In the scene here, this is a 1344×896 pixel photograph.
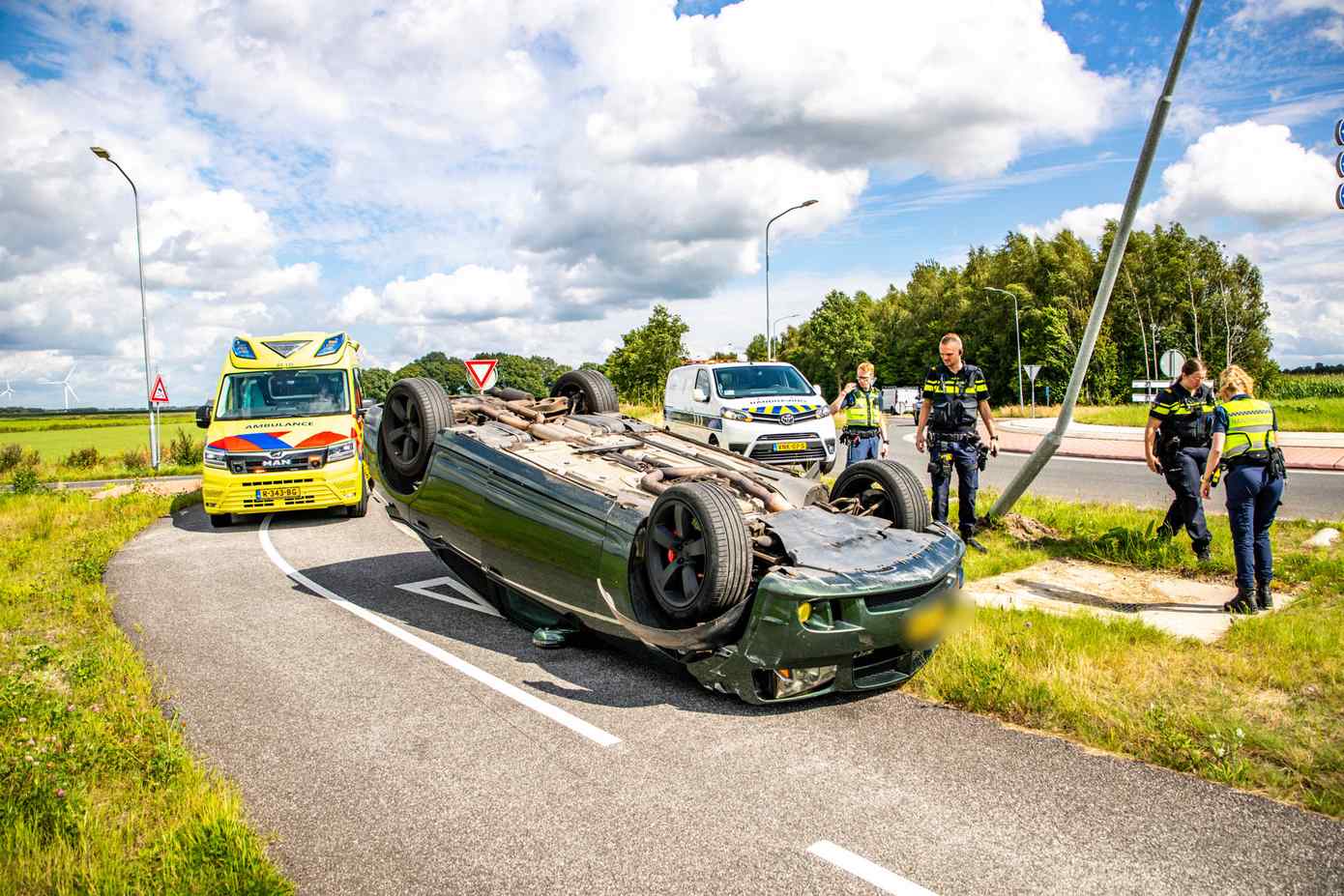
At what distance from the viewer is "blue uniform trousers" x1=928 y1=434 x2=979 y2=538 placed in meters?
7.92

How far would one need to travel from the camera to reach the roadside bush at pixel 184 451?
1017 inches

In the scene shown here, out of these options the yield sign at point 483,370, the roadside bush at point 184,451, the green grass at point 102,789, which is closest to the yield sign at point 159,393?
the roadside bush at point 184,451

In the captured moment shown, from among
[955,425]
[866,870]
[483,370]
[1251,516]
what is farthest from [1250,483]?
[483,370]

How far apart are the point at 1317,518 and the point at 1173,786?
7884 millimetres

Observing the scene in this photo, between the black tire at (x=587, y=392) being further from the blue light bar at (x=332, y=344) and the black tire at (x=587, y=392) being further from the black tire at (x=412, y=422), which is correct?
the blue light bar at (x=332, y=344)

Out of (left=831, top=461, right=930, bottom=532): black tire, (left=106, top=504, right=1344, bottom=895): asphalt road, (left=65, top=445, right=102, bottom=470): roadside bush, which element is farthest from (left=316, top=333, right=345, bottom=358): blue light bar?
(left=65, top=445, right=102, bottom=470): roadside bush

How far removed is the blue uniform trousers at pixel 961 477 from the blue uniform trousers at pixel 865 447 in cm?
148

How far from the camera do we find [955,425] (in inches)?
315

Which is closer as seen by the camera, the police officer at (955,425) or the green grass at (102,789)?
the green grass at (102,789)

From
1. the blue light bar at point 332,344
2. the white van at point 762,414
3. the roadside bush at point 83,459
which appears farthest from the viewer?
the roadside bush at point 83,459

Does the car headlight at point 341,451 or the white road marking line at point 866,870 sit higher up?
the car headlight at point 341,451

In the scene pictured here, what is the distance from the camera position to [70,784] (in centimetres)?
358

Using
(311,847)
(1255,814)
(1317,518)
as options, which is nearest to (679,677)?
(311,847)

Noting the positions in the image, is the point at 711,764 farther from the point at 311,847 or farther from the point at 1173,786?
the point at 1173,786
